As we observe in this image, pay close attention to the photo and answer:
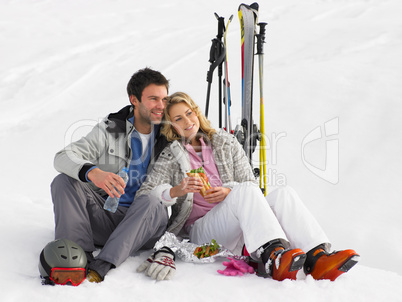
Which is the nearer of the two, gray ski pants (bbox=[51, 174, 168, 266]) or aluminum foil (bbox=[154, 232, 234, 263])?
gray ski pants (bbox=[51, 174, 168, 266])

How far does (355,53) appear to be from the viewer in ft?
25.6

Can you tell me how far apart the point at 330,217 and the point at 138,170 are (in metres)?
2.62

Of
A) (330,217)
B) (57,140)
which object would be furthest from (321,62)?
(57,140)

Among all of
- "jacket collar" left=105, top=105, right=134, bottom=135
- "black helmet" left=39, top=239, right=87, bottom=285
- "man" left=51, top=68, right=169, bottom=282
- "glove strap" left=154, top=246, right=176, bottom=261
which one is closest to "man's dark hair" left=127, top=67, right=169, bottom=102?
"man" left=51, top=68, right=169, bottom=282

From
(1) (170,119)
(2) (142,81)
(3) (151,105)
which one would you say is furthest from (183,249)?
(2) (142,81)

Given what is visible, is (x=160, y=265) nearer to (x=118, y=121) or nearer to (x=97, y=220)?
(x=97, y=220)

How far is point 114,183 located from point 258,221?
0.70 metres

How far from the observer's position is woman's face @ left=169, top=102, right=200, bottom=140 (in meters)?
2.44

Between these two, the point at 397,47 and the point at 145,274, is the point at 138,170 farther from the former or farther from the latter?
the point at 397,47

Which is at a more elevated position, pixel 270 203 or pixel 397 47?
pixel 397 47

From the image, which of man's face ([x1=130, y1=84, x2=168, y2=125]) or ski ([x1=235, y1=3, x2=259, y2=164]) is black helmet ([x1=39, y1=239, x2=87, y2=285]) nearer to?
man's face ([x1=130, y1=84, x2=168, y2=125])

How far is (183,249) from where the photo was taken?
221 centimetres

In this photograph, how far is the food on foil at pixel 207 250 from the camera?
85.7 inches

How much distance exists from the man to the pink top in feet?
0.72
